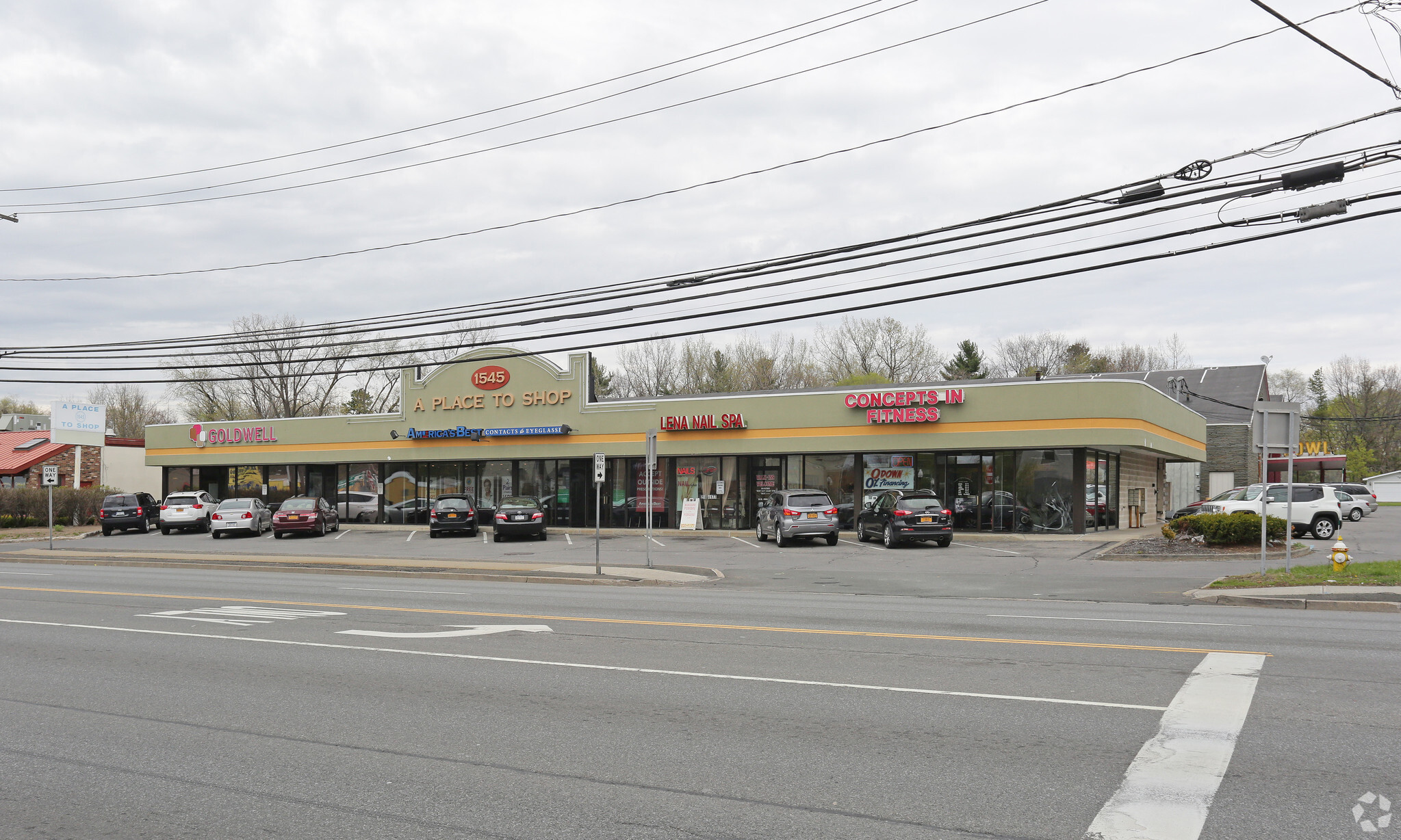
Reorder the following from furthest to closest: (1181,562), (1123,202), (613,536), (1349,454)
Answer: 1. (1349,454)
2. (613,536)
3. (1181,562)
4. (1123,202)

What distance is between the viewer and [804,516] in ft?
90.9

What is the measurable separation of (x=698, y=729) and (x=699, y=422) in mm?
27826

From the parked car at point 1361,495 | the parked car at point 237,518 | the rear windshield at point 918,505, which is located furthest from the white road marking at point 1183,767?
the parked car at point 1361,495

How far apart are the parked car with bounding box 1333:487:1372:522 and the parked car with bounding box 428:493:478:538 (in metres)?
32.9

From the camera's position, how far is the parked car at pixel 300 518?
1377 inches

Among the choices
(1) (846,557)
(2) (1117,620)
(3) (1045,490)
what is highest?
(3) (1045,490)

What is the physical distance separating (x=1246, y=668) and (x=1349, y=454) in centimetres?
8252

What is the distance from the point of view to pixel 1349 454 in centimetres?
7706

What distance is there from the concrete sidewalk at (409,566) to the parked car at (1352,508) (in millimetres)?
29603

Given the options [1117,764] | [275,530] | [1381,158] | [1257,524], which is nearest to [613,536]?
[275,530]

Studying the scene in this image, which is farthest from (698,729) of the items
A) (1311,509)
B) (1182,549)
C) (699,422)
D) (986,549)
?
(699,422)

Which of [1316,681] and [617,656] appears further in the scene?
[617,656]

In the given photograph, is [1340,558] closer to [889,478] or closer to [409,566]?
[889,478]

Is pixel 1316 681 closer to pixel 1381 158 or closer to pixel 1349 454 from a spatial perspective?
pixel 1381 158
